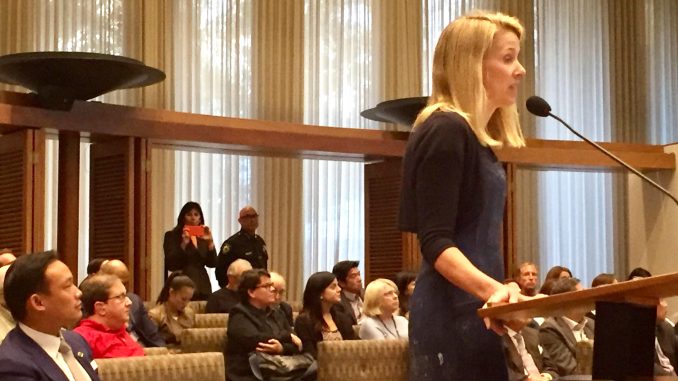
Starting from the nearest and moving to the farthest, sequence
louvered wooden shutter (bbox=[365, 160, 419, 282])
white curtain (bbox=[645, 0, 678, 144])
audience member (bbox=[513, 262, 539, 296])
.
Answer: audience member (bbox=[513, 262, 539, 296])
louvered wooden shutter (bbox=[365, 160, 419, 282])
white curtain (bbox=[645, 0, 678, 144])

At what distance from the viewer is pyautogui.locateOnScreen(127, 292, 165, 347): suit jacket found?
20.1ft

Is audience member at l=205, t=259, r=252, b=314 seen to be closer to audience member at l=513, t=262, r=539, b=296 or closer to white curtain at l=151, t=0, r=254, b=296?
audience member at l=513, t=262, r=539, b=296

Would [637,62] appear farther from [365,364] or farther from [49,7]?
[365,364]

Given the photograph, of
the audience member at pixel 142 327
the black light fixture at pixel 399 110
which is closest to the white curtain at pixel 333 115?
the black light fixture at pixel 399 110

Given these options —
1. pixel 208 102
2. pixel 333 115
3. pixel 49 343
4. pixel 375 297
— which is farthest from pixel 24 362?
pixel 333 115

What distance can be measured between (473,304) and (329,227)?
9.22 meters

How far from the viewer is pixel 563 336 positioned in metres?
6.66

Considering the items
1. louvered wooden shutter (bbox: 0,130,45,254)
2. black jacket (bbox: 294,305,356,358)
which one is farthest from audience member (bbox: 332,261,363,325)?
louvered wooden shutter (bbox: 0,130,45,254)

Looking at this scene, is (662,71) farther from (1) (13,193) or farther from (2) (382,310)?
(1) (13,193)

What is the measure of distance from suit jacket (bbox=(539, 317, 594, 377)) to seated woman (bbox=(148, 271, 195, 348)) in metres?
2.21

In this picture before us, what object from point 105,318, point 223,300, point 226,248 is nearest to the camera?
point 105,318

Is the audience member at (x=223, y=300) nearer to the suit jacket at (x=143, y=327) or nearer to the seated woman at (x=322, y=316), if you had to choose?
the seated woman at (x=322, y=316)

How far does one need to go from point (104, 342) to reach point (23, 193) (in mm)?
3202

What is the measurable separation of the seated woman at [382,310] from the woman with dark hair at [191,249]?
1.87 metres
